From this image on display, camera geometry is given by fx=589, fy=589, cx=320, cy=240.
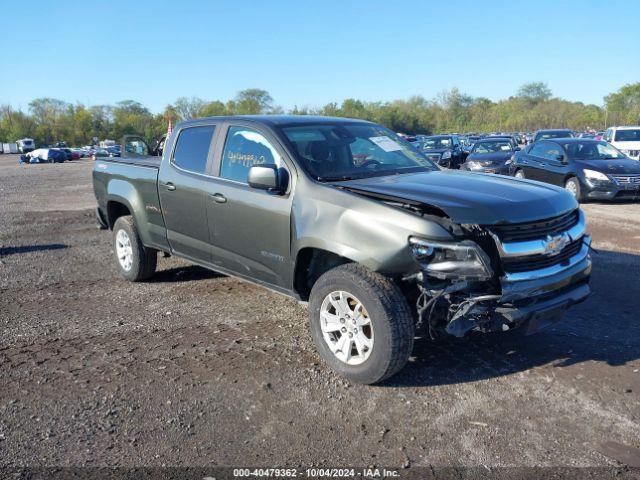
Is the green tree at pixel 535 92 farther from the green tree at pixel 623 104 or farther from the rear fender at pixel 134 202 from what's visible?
the rear fender at pixel 134 202

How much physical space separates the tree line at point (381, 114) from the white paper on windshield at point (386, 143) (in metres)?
91.7

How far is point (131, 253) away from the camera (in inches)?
262

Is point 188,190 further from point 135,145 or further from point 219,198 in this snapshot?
point 135,145

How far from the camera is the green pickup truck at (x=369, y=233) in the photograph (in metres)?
3.70

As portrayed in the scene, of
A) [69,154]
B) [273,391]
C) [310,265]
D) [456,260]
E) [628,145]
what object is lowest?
[69,154]

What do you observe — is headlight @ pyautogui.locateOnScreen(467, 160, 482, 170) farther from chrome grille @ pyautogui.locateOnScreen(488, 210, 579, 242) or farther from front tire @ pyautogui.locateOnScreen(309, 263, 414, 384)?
front tire @ pyautogui.locateOnScreen(309, 263, 414, 384)

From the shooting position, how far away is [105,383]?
13.5 feet

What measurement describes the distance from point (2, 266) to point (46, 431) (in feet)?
16.8

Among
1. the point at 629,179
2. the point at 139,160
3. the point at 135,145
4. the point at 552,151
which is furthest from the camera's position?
the point at 552,151

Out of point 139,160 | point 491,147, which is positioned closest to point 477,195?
point 139,160

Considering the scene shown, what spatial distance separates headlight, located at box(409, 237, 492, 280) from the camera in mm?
3629

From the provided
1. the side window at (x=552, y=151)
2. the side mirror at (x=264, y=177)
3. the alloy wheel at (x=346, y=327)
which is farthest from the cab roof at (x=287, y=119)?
the side window at (x=552, y=151)

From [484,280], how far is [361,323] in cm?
86

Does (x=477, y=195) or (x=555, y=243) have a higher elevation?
(x=477, y=195)
